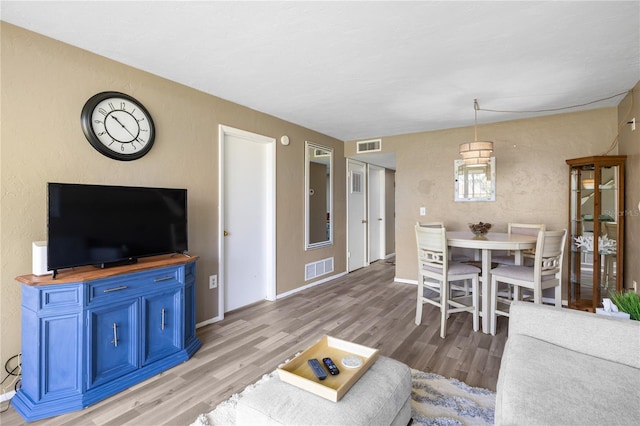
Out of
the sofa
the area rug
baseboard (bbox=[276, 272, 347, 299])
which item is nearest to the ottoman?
the area rug

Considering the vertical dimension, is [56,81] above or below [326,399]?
above

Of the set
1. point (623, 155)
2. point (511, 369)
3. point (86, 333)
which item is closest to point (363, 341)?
point (511, 369)

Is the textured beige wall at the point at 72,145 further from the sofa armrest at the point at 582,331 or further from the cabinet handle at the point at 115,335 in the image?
the sofa armrest at the point at 582,331

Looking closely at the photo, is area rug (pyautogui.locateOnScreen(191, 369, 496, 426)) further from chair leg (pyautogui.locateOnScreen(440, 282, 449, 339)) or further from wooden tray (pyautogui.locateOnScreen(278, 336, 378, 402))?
chair leg (pyautogui.locateOnScreen(440, 282, 449, 339))

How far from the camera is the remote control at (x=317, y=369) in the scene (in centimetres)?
144

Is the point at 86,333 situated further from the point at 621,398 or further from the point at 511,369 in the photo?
the point at 621,398

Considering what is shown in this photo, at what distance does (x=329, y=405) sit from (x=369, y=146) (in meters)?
4.40

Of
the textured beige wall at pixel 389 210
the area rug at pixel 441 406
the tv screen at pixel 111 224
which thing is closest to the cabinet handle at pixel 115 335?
the tv screen at pixel 111 224

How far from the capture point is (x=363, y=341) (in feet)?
8.91

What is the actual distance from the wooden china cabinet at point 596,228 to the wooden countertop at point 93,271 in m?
4.09

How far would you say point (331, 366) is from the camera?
60.2 inches

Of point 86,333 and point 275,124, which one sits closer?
point 86,333

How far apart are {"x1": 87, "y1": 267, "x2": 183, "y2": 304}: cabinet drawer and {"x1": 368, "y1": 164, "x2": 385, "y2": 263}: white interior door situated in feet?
14.5

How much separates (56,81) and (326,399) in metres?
2.66
